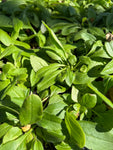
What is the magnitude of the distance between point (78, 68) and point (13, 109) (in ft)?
1.62

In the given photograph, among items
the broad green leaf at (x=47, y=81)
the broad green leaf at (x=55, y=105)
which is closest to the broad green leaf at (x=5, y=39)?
the broad green leaf at (x=47, y=81)

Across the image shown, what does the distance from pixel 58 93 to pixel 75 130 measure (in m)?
0.29

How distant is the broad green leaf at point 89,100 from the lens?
0.97 metres

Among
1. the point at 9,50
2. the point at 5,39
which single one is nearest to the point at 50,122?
the point at 9,50

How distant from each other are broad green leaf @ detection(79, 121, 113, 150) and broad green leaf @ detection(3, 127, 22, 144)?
0.35m

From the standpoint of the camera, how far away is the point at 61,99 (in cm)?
107

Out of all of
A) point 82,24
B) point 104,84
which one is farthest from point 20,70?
point 82,24

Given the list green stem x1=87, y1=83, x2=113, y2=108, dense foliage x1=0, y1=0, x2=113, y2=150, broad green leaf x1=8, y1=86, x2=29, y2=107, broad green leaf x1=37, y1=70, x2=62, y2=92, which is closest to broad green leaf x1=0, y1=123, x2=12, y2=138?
dense foliage x1=0, y1=0, x2=113, y2=150

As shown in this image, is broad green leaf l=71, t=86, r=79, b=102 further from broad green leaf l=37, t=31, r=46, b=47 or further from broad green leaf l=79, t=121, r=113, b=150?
broad green leaf l=37, t=31, r=46, b=47

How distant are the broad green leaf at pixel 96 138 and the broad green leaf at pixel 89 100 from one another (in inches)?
3.7

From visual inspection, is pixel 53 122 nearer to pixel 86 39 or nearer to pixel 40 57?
pixel 40 57

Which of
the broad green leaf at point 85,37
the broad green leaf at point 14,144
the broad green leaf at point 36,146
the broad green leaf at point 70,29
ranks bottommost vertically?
the broad green leaf at point 36,146

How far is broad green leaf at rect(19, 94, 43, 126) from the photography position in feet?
2.73

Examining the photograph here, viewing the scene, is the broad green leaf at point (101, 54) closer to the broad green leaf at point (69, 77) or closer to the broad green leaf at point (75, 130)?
the broad green leaf at point (69, 77)
